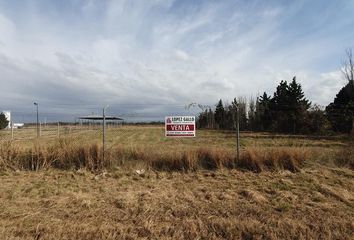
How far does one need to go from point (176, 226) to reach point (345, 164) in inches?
300

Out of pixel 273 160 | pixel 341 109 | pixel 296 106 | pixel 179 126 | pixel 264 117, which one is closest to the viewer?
pixel 273 160

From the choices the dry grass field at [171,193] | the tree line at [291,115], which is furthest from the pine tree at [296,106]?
the dry grass field at [171,193]

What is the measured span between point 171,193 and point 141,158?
11.2ft

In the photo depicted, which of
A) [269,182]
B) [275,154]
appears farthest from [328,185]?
[275,154]

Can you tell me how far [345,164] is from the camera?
11.2 meters

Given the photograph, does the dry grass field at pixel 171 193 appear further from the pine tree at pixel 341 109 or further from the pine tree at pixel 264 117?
the pine tree at pixel 264 117

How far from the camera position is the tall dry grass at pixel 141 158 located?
10758mm

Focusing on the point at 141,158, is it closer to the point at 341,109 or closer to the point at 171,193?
the point at 171,193

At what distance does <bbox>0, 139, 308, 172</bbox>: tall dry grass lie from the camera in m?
10.8

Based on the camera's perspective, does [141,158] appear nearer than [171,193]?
No

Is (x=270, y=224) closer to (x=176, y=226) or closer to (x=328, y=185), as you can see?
(x=176, y=226)

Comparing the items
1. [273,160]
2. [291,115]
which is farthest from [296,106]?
[273,160]

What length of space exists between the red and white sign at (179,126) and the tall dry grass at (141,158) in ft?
2.01

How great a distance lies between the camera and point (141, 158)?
11289mm
